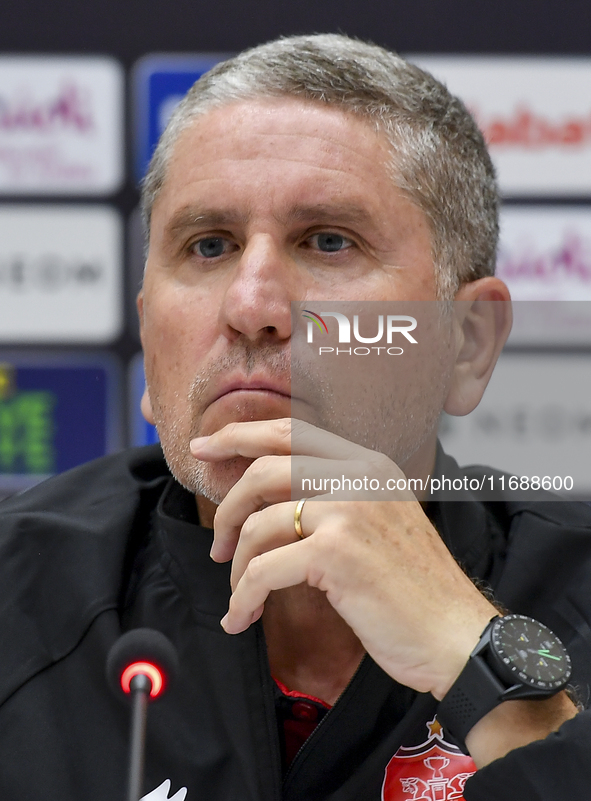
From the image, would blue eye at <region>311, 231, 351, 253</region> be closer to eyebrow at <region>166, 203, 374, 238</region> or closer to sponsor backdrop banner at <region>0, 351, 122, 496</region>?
eyebrow at <region>166, 203, 374, 238</region>

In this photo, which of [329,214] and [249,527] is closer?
[249,527]

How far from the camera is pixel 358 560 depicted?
3.54 ft

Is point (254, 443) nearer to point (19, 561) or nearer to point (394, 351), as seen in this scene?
point (394, 351)

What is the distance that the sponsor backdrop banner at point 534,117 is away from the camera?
2775 mm

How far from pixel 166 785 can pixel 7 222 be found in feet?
6.68

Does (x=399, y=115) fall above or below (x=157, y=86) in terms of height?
above

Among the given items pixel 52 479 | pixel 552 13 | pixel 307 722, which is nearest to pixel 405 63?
pixel 52 479

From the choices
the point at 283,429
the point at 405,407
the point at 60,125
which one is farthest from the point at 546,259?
the point at 283,429

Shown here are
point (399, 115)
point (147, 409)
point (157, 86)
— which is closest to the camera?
point (399, 115)

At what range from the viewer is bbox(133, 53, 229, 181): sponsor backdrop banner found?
9.07 ft

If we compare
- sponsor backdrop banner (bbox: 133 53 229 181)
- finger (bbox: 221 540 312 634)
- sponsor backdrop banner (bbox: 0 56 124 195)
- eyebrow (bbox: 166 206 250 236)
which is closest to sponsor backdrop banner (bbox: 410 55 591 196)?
sponsor backdrop banner (bbox: 133 53 229 181)

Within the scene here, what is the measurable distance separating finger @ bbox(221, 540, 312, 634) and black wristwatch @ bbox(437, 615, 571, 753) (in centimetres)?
21

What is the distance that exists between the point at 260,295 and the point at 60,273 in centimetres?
176

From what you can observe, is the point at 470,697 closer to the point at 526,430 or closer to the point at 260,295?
the point at 526,430
